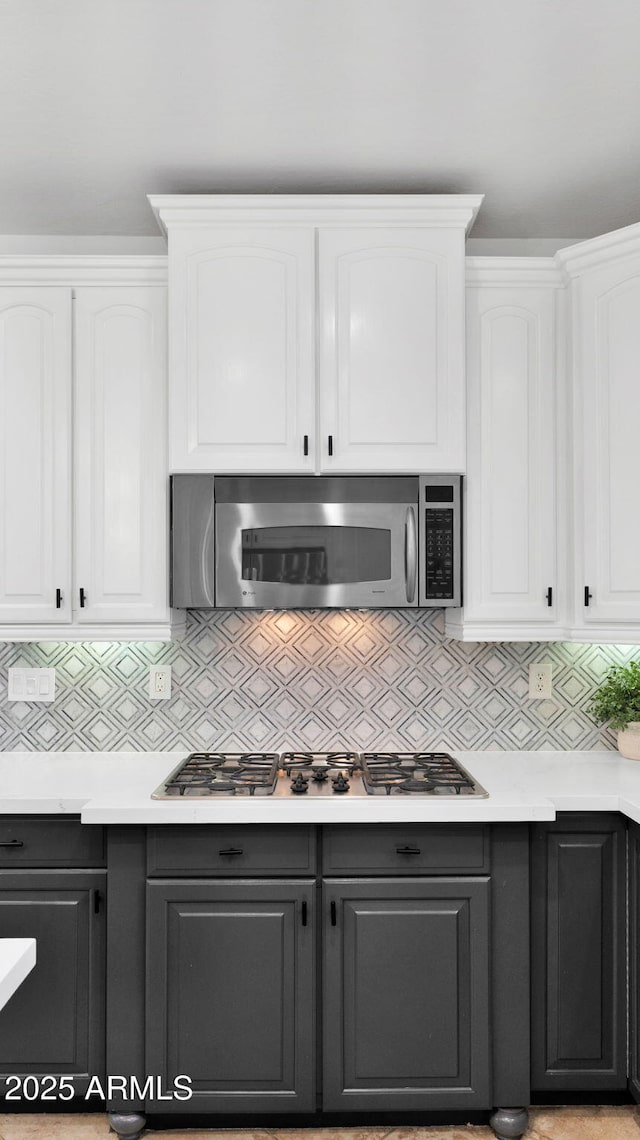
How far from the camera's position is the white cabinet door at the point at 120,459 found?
2.44 m

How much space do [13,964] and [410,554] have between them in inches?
61.3

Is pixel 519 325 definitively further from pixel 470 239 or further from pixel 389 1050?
pixel 389 1050

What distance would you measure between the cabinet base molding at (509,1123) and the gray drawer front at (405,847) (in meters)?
0.65

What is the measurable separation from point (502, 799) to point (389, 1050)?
2.38 feet

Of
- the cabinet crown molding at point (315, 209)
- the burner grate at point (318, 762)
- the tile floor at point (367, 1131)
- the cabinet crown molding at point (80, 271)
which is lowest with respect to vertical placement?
the tile floor at point (367, 1131)

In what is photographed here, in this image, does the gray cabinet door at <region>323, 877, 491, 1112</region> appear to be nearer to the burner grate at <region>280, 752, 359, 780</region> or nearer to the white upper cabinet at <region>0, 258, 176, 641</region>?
the burner grate at <region>280, 752, 359, 780</region>

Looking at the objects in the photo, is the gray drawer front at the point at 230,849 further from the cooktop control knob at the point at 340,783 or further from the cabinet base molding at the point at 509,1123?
the cabinet base molding at the point at 509,1123

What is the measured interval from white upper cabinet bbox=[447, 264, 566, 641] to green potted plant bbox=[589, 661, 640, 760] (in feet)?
1.14

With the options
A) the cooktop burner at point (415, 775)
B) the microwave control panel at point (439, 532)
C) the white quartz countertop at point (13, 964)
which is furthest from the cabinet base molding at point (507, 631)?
the white quartz countertop at point (13, 964)

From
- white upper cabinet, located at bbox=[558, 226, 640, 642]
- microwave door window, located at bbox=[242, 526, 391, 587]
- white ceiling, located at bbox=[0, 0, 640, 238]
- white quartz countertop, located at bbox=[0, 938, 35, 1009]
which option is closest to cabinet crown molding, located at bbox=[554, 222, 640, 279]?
white upper cabinet, located at bbox=[558, 226, 640, 642]

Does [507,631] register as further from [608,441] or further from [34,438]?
[34,438]

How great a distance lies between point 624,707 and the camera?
8.47 ft

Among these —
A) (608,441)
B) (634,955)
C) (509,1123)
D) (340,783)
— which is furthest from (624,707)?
(509,1123)

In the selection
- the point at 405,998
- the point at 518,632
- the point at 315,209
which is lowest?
the point at 405,998
